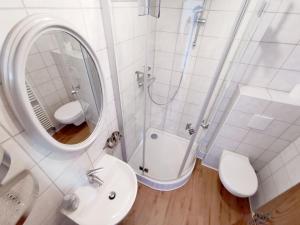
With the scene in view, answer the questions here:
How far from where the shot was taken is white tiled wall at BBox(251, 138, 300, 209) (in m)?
1.25

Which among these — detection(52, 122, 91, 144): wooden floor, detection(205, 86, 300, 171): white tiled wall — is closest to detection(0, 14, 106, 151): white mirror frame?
detection(52, 122, 91, 144): wooden floor

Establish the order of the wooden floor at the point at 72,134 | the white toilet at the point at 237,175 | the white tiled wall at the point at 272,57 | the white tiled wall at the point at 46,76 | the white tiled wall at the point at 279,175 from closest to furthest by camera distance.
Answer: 1. the white tiled wall at the point at 46,76
2. the wooden floor at the point at 72,134
3. the white tiled wall at the point at 272,57
4. the white tiled wall at the point at 279,175
5. the white toilet at the point at 237,175

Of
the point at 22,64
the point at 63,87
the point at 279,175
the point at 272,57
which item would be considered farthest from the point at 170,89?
the point at 22,64

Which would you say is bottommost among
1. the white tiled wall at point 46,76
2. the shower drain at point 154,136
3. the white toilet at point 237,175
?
the shower drain at point 154,136

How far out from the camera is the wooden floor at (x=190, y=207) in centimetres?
148

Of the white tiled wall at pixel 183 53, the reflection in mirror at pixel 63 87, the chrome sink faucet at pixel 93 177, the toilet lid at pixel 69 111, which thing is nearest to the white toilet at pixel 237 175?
the white tiled wall at pixel 183 53

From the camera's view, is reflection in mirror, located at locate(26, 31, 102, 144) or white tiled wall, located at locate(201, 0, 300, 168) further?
white tiled wall, located at locate(201, 0, 300, 168)

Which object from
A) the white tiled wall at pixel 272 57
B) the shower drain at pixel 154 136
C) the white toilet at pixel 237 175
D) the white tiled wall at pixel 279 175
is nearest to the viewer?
the white tiled wall at pixel 272 57

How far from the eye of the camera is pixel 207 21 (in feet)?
4.31

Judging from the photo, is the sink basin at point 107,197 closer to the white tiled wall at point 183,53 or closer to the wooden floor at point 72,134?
the wooden floor at point 72,134

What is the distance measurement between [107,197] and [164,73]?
1435mm

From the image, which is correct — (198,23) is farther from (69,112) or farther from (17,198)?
(17,198)

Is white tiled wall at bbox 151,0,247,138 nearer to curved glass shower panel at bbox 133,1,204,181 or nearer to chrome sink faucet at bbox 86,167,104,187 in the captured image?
curved glass shower panel at bbox 133,1,204,181

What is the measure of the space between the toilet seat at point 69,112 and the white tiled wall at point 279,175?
1764mm
